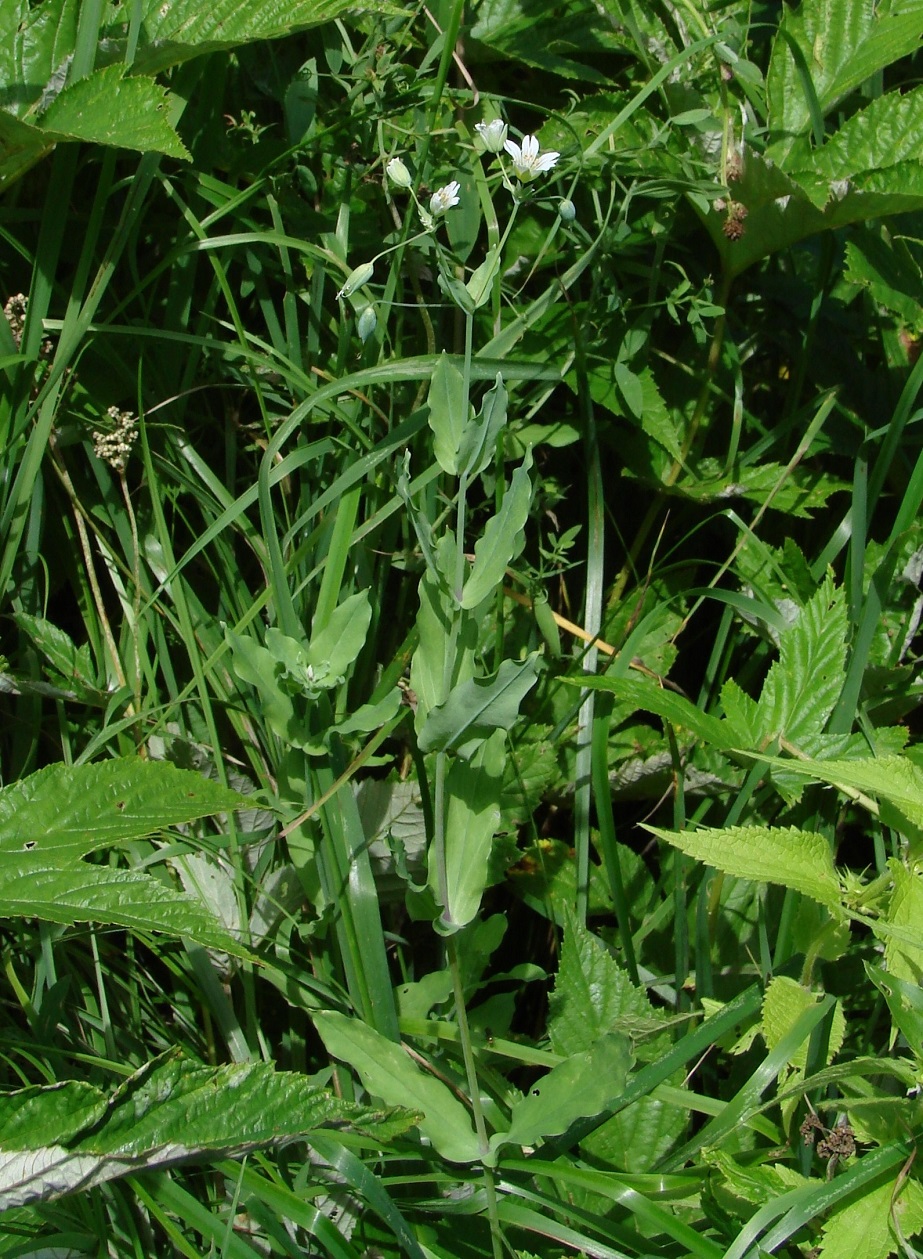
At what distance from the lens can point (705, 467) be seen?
1.88 m

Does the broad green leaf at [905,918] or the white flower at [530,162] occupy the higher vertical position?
the white flower at [530,162]

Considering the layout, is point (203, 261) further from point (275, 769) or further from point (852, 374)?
point (852, 374)

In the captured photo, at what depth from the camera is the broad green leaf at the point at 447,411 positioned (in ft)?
4.16

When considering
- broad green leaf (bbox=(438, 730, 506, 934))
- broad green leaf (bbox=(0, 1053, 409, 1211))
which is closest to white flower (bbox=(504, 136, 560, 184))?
broad green leaf (bbox=(438, 730, 506, 934))

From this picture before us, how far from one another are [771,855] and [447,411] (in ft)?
2.01

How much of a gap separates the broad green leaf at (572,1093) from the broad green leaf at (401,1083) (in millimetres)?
42

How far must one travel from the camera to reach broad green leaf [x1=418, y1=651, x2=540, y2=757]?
3.89 feet

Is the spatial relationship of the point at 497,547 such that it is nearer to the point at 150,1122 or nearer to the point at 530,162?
the point at 530,162

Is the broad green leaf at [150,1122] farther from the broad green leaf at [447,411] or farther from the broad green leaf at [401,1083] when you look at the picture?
the broad green leaf at [447,411]

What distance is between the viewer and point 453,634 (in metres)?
1.26

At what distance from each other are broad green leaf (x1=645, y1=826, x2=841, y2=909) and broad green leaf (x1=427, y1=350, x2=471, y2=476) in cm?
49

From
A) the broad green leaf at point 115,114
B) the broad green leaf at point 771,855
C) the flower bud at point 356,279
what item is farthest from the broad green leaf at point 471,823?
the broad green leaf at point 115,114

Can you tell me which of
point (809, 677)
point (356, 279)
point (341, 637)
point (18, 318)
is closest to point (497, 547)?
point (341, 637)

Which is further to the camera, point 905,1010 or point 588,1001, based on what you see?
point 588,1001
